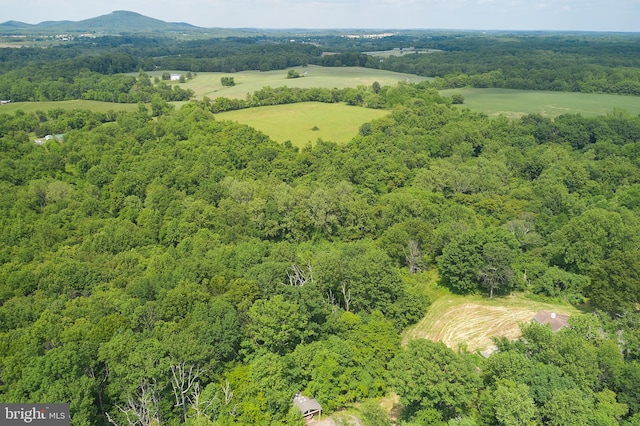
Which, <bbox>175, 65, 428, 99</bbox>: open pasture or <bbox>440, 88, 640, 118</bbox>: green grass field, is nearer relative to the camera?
<bbox>440, 88, 640, 118</bbox>: green grass field

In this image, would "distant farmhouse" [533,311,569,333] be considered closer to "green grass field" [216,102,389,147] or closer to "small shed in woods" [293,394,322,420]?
"small shed in woods" [293,394,322,420]

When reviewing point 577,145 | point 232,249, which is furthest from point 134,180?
point 577,145

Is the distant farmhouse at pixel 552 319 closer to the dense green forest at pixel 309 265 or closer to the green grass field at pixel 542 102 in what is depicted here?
the dense green forest at pixel 309 265

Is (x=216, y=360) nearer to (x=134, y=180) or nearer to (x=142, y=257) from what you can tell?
(x=142, y=257)

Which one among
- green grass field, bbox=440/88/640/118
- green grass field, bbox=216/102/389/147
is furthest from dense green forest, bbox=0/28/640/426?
green grass field, bbox=440/88/640/118

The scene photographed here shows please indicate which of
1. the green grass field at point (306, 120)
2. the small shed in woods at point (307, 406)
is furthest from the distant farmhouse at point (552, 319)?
the green grass field at point (306, 120)
